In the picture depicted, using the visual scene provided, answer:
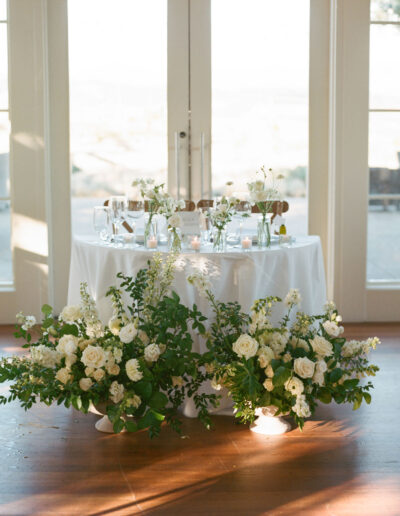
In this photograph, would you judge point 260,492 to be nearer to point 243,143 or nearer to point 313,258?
point 313,258

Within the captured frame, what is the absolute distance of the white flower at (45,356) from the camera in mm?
3234

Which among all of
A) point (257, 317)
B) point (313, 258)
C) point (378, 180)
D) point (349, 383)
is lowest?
point (349, 383)

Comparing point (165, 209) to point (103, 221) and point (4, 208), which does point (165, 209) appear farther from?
point (4, 208)

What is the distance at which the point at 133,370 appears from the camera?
3146 millimetres

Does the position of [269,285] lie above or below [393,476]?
above

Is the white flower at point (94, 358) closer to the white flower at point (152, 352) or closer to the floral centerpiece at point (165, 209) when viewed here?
the white flower at point (152, 352)

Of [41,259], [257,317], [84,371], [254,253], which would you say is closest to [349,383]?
[257,317]

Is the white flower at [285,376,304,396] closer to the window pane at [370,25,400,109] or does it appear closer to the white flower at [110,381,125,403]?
the white flower at [110,381,125,403]

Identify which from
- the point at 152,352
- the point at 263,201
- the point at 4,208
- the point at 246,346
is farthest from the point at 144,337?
the point at 4,208

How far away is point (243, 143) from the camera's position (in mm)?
5566

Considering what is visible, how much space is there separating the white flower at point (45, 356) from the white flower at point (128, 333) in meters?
0.31

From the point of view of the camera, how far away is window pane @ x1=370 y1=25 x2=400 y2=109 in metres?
5.41

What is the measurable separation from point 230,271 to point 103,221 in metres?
0.86

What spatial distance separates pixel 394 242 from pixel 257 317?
8.54ft
